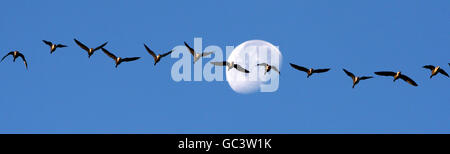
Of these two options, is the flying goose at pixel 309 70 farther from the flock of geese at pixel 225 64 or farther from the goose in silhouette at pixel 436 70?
the goose in silhouette at pixel 436 70

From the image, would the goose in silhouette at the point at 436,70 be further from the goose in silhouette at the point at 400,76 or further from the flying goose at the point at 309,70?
the flying goose at the point at 309,70

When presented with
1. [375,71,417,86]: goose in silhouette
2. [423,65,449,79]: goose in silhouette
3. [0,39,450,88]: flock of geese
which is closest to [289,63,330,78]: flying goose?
[0,39,450,88]: flock of geese

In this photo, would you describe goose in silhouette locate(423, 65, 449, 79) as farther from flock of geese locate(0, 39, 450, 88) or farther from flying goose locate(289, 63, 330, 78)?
flying goose locate(289, 63, 330, 78)

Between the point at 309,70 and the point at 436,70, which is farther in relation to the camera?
the point at 309,70

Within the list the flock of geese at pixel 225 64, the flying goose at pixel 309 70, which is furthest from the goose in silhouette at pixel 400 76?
the flying goose at pixel 309 70

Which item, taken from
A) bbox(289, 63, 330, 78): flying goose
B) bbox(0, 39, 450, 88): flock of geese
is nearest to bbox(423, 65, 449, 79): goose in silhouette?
bbox(0, 39, 450, 88): flock of geese

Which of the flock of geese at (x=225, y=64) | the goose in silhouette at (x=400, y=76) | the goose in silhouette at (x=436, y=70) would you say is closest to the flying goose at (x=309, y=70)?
the flock of geese at (x=225, y=64)

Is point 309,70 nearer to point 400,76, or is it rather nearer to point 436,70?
point 400,76

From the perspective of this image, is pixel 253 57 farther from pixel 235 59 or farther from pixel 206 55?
pixel 206 55

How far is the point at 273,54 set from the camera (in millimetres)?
81000

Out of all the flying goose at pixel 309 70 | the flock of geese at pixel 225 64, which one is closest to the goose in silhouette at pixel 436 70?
the flock of geese at pixel 225 64

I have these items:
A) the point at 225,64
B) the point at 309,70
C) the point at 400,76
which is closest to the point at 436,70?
the point at 400,76

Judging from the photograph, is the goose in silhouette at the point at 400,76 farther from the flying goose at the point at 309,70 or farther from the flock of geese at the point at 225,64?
the flying goose at the point at 309,70
